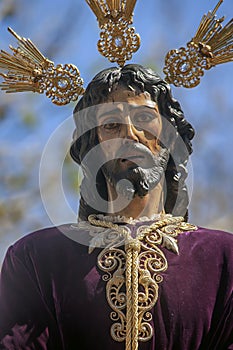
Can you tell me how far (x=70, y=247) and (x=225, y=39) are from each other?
3.40 ft

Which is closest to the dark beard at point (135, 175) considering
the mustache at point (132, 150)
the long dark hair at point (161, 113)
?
the mustache at point (132, 150)

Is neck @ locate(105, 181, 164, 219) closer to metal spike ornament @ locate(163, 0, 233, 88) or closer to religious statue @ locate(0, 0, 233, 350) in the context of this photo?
religious statue @ locate(0, 0, 233, 350)

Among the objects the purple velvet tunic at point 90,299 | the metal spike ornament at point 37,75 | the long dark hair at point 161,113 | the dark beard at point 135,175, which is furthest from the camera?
the metal spike ornament at point 37,75

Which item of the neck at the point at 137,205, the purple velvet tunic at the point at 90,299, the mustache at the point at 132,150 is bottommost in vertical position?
the purple velvet tunic at the point at 90,299

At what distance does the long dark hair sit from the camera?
3.98 meters

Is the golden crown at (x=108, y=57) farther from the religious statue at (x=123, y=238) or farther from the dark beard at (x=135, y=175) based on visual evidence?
the dark beard at (x=135, y=175)

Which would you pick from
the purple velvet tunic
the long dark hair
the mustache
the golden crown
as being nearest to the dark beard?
the mustache

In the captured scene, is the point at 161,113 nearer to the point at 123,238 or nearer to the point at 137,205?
the point at 137,205

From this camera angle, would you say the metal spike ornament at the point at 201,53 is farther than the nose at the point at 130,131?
Yes

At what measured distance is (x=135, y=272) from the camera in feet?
12.1

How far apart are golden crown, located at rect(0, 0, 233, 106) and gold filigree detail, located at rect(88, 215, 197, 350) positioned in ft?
2.05

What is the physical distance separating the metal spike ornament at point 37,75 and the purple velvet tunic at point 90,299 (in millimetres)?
689

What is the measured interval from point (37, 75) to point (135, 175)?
657mm

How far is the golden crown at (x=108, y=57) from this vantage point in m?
4.15
